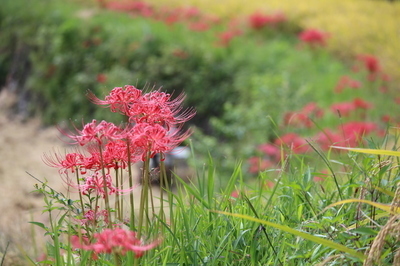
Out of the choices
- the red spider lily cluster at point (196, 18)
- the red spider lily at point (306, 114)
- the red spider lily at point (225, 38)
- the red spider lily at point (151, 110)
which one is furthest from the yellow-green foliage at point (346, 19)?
the red spider lily at point (151, 110)

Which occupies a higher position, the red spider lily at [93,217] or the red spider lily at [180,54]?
the red spider lily at [93,217]

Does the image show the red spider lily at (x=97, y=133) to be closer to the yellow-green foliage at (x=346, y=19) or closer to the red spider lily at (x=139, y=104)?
the red spider lily at (x=139, y=104)

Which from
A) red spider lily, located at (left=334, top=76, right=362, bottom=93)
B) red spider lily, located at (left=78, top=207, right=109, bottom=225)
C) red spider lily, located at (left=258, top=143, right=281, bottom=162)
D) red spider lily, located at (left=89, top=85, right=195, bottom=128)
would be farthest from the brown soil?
red spider lily, located at (left=89, top=85, right=195, bottom=128)

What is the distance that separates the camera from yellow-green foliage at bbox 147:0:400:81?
7523 millimetres

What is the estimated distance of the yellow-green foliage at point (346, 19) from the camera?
752cm

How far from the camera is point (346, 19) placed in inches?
350

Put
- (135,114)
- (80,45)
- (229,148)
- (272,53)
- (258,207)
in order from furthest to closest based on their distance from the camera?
(80,45) < (272,53) < (229,148) < (258,207) < (135,114)

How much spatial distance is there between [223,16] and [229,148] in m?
4.75

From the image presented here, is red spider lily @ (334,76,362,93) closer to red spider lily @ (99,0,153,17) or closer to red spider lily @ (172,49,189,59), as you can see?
red spider lily @ (172,49,189,59)

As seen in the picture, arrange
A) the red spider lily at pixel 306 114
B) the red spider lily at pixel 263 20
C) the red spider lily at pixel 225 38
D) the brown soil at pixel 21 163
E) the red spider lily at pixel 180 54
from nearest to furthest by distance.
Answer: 1. the red spider lily at pixel 306 114
2. the brown soil at pixel 21 163
3. the red spider lily at pixel 180 54
4. the red spider lily at pixel 225 38
5. the red spider lily at pixel 263 20

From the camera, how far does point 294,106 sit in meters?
5.29

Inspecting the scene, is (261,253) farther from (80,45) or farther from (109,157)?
(80,45)

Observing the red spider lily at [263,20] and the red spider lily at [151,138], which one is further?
the red spider lily at [263,20]

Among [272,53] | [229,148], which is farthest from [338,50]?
[229,148]
